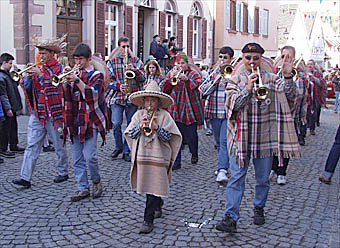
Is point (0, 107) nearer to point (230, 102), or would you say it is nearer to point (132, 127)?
point (132, 127)

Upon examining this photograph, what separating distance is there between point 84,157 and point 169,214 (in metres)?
1.29

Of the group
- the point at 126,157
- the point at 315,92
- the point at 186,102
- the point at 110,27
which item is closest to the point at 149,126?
the point at 186,102

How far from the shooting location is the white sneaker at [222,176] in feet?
21.5

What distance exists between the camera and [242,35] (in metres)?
27.1

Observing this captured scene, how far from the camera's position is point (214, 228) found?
4.89 metres

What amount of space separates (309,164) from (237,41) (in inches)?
735

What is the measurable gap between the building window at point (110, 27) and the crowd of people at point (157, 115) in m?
8.08

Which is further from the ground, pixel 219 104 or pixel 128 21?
pixel 128 21

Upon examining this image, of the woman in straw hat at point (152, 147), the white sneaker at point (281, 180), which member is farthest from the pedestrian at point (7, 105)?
the white sneaker at point (281, 180)

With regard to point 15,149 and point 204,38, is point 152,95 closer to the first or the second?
point 15,149

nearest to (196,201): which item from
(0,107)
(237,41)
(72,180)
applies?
(72,180)

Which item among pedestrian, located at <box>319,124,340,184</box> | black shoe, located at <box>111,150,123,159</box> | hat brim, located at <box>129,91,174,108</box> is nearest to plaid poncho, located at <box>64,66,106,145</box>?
hat brim, located at <box>129,91,174,108</box>

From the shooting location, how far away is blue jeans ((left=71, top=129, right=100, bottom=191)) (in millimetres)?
5703

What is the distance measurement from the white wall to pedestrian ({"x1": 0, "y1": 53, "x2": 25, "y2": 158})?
5.15 meters
